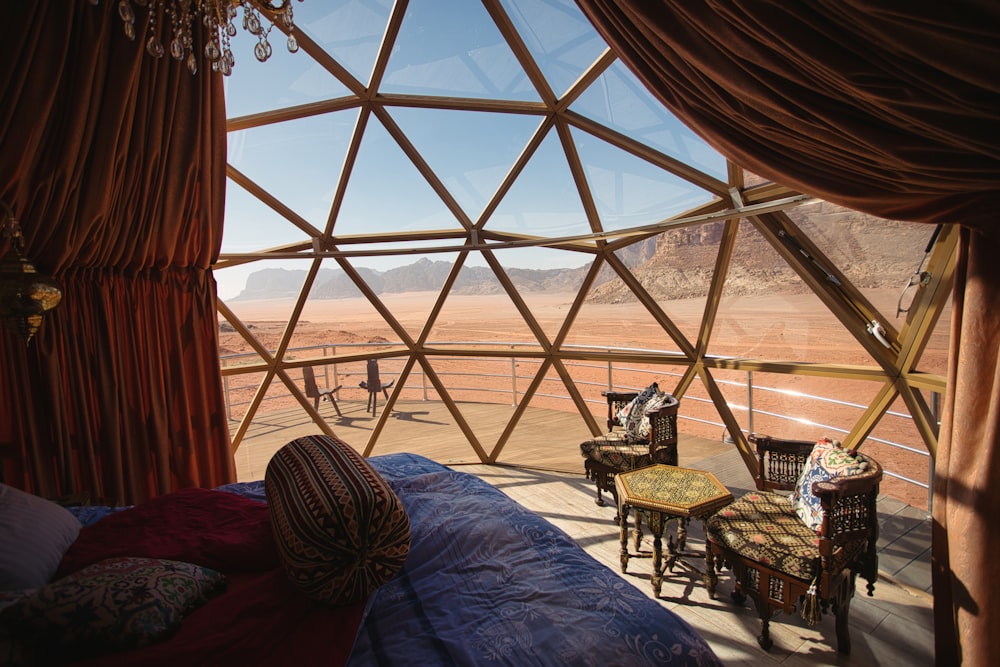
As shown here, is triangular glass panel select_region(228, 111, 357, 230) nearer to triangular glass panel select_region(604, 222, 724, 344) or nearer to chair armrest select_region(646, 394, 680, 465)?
triangular glass panel select_region(604, 222, 724, 344)

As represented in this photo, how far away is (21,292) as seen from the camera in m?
2.76

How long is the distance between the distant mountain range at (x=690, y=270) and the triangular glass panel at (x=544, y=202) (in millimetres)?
662

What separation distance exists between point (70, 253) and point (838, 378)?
6718 millimetres

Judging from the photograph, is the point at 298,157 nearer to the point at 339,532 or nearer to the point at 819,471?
the point at 339,532

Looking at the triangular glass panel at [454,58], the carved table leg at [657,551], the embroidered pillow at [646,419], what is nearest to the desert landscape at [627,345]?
the embroidered pillow at [646,419]

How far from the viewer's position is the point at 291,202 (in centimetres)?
554

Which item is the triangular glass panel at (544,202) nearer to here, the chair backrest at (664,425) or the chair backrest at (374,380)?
the chair backrest at (664,425)

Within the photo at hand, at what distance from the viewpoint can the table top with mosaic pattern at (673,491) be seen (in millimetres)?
3359

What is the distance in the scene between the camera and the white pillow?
71.4 inches

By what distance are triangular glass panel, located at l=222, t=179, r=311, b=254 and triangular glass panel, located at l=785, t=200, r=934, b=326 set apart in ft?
18.7

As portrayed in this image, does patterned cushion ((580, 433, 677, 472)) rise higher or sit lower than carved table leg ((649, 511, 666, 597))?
higher

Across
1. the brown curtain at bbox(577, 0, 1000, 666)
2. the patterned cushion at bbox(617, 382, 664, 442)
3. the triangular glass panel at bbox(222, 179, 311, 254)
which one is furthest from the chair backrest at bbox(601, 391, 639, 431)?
the triangular glass panel at bbox(222, 179, 311, 254)

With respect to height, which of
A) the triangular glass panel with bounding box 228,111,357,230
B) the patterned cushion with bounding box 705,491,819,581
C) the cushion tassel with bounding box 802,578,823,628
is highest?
the triangular glass panel with bounding box 228,111,357,230

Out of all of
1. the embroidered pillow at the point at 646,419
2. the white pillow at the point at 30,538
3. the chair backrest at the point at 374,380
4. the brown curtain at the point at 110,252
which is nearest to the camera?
the white pillow at the point at 30,538
